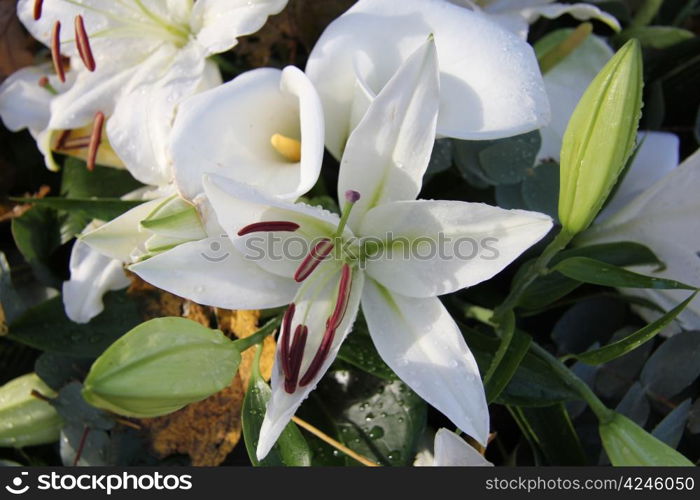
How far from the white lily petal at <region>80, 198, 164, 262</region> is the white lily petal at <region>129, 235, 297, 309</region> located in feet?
0.16

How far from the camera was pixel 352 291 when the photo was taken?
1.34ft

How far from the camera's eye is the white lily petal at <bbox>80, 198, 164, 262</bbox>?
1.38 feet

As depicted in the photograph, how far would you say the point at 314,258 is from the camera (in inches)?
15.7

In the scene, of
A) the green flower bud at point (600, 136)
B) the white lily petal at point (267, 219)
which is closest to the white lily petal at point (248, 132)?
the white lily petal at point (267, 219)

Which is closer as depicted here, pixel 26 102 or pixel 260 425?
pixel 260 425

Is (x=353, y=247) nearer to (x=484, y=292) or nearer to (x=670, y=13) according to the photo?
(x=484, y=292)

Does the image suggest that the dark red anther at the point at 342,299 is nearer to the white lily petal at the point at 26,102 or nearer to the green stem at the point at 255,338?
the green stem at the point at 255,338

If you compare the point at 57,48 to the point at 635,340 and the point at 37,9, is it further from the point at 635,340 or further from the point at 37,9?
the point at 635,340

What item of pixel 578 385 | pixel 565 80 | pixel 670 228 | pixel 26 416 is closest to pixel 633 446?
pixel 578 385

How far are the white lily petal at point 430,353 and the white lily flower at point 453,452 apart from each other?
0.07 ft

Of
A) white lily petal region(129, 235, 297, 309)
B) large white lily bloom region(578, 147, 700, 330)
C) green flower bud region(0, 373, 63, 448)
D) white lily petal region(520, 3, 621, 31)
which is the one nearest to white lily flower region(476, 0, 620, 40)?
white lily petal region(520, 3, 621, 31)

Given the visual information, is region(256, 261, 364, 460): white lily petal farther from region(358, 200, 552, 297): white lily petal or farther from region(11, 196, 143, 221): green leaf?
region(11, 196, 143, 221): green leaf

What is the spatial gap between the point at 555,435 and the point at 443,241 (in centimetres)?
16

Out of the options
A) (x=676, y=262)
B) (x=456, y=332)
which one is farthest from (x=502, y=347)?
(x=676, y=262)
